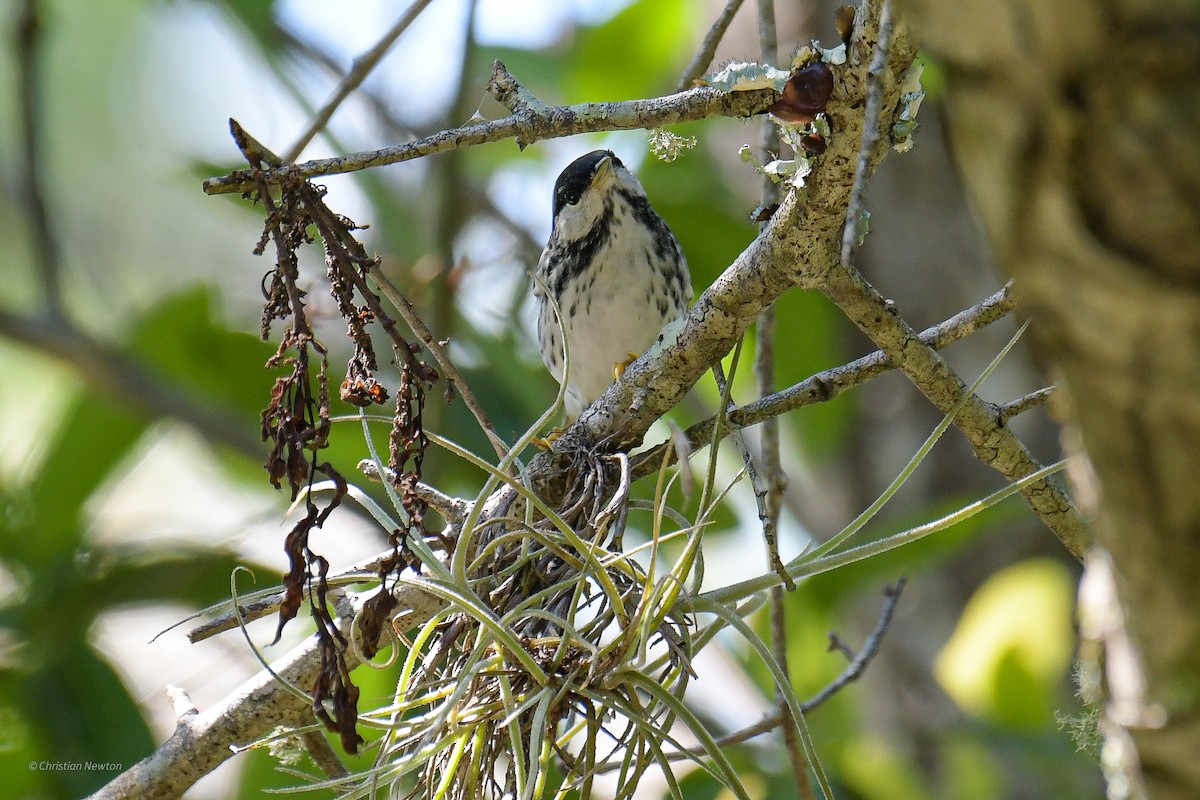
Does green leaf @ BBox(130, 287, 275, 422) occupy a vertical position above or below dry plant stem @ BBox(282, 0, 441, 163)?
above

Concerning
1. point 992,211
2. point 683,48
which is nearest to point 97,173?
point 683,48

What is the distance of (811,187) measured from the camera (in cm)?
131

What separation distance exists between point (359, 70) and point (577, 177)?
1.17 m

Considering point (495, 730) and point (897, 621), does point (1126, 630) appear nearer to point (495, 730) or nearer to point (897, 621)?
point (495, 730)

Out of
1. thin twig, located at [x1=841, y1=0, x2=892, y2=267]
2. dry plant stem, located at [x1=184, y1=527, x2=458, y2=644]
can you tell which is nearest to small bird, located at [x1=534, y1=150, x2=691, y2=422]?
dry plant stem, located at [x1=184, y1=527, x2=458, y2=644]

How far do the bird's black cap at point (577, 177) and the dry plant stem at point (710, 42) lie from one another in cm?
120

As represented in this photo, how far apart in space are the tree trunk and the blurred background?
2.10 m

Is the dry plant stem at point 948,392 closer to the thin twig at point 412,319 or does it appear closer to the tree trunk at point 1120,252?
the thin twig at point 412,319

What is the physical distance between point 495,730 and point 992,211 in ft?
3.39

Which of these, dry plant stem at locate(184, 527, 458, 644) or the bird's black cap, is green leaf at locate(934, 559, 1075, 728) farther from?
dry plant stem at locate(184, 527, 458, 644)

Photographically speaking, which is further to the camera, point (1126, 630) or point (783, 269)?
point (783, 269)

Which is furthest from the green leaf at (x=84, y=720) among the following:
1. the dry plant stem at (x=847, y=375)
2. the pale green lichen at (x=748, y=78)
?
the pale green lichen at (x=748, y=78)

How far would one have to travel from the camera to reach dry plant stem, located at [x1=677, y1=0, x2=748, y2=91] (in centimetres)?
172

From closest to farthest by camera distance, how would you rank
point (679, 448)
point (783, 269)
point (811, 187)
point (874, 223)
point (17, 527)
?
point (679, 448)
point (811, 187)
point (783, 269)
point (17, 527)
point (874, 223)
